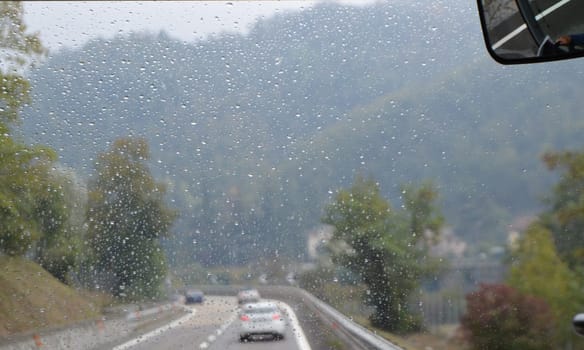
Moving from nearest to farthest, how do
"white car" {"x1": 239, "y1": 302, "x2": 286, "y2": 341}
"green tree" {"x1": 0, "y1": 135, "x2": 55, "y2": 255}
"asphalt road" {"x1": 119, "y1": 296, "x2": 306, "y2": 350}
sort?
"asphalt road" {"x1": 119, "y1": 296, "x2": 306, "y2": 350} < "white car" {"x1": 239, "y1": 302, "x2": 286, "y2": 341} < "green tree" {"x1": 0, "y1": 135, "x2": 55, "y2": 255}

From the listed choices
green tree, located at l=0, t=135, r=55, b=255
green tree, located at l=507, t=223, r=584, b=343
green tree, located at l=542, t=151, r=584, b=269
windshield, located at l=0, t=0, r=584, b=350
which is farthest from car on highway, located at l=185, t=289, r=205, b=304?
green tree, located at l=542, t=151, r=584, b=269

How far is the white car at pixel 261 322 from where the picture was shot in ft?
25.5

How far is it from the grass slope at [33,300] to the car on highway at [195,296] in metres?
0.89

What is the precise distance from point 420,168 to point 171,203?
2648mm

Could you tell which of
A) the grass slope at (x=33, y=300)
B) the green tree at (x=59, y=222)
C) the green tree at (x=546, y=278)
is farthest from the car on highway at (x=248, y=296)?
the green tree at (x=546, y=278)

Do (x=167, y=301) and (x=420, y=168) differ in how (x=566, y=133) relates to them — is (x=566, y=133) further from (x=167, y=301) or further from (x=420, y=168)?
(x=167, y=301)

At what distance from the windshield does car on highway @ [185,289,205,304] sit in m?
0.02

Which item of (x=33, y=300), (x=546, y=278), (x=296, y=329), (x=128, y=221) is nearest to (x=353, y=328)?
(x=296, y=329)

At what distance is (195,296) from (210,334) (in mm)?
549

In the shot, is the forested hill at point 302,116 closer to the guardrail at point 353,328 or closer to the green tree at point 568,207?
the green tree at point 568,207

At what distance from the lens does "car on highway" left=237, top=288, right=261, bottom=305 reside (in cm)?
800

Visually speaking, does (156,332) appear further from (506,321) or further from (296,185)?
(506,321)

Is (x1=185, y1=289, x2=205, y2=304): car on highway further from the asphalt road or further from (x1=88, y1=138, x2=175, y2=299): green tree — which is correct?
(x1=88, y1=138, x2=175, y2=299): green tree

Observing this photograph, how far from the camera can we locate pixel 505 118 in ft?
30.6
